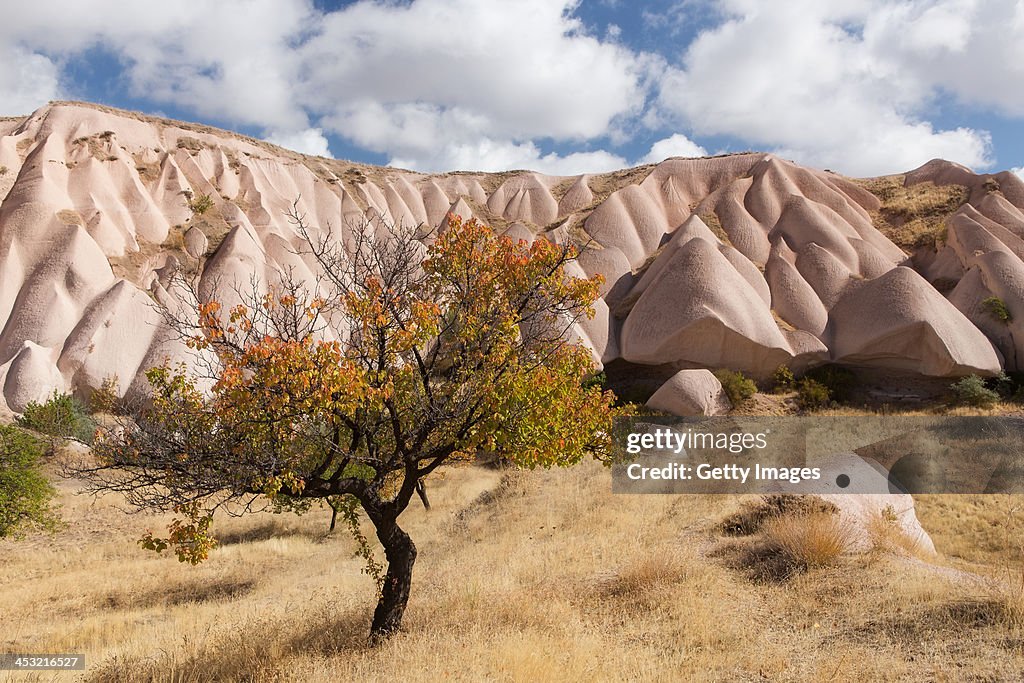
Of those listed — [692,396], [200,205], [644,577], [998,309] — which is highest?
[200,205]

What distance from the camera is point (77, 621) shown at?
11.3 metres

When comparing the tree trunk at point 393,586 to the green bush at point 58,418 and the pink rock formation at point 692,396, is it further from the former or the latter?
the pink rock formation at point 692,396

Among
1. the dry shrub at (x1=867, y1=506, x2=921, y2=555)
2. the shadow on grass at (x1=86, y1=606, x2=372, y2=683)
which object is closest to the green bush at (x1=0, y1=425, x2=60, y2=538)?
the shadow on grass at (x1=86, y1=606, x2=372, y2=683)

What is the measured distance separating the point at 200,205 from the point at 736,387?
33369 millimetres

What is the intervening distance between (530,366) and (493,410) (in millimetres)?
755

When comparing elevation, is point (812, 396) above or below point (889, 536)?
above

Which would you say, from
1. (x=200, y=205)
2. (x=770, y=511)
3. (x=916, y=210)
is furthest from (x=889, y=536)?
(x=200, y=205)

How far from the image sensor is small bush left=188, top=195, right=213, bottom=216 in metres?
39.3

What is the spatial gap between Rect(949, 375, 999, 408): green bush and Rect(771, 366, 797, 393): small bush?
20.7ft

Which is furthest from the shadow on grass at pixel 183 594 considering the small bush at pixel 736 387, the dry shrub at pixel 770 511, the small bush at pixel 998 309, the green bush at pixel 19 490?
the small bush at pixel 998 309

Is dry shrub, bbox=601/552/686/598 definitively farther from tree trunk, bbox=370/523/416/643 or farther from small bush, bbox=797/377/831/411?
small bush, bbox=797/377/831/411

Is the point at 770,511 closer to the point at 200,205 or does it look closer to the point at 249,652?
the point at 249,652

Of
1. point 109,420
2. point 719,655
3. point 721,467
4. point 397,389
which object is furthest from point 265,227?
point 719,655

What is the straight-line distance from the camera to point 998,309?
2888cm
